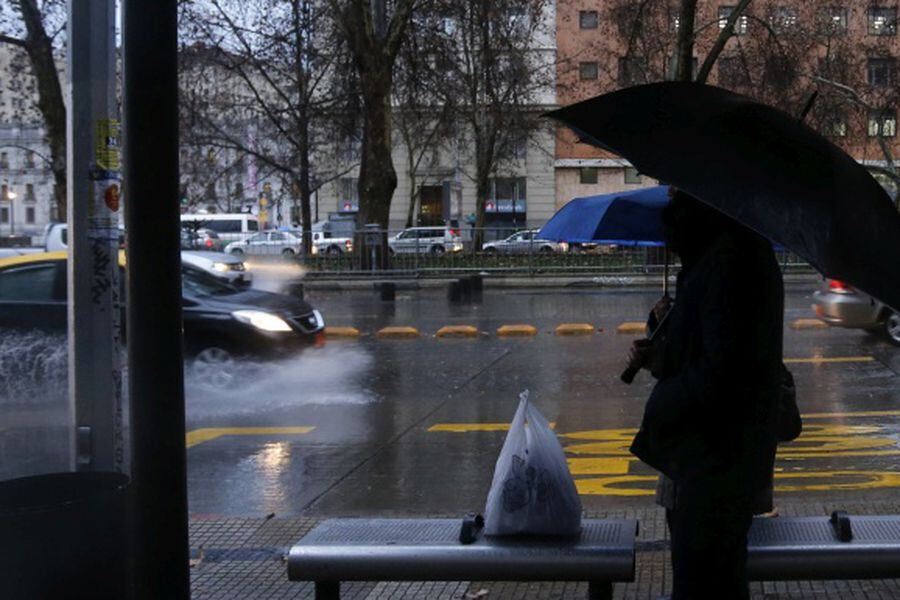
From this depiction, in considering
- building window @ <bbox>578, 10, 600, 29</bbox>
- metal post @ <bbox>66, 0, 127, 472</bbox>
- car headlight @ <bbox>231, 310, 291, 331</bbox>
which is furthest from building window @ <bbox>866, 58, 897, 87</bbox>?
metal post @ <bbox>66, 0, 127, 472</bbox>

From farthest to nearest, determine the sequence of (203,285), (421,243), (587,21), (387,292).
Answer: (587,21) < (421,243) < (387,292) < (203,285)

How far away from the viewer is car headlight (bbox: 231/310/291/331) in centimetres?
1230

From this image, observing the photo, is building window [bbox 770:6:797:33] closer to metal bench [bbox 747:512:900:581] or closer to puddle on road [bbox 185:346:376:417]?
puddle on road [bbox 185:346:376:417]

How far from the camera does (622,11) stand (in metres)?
29.9

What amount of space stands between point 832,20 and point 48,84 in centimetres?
2391

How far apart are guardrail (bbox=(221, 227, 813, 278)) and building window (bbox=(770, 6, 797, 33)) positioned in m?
8.32

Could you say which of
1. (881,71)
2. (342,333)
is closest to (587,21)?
Answer: (881,71)

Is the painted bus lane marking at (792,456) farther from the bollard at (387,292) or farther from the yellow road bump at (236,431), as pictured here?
the bollard at (387,292)

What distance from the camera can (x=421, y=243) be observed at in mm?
27078

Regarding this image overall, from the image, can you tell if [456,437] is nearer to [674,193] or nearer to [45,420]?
[45,420]

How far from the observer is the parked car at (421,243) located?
2691cm

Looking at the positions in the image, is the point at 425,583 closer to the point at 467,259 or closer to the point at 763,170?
the point at 763,170

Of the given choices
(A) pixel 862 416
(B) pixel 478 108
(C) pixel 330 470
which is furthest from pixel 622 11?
(C) pixel 330 470

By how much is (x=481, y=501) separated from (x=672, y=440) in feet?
12.5
